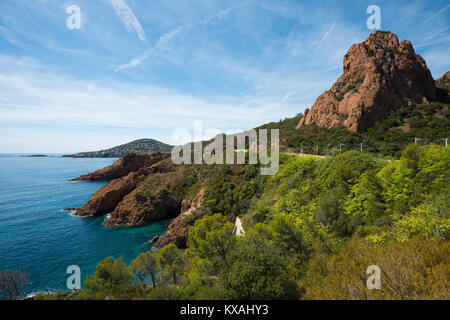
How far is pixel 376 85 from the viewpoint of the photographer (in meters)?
48.3

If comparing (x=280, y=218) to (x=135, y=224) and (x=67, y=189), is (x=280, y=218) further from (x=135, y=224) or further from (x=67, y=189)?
(x=67, y=189)

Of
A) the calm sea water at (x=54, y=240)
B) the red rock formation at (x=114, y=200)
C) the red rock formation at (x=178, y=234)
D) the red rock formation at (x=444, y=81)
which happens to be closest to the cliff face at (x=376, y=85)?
the red rock formation at (x=444, y=81)

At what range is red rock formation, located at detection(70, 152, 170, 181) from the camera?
82438 mm

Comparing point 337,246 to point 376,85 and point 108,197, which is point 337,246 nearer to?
point 108,197

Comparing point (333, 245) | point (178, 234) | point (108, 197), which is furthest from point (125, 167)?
point (333, 245)

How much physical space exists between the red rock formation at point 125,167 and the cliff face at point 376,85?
217 feet

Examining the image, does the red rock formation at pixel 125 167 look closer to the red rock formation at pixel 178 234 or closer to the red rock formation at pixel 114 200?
the red rock formation at pixel 114 200

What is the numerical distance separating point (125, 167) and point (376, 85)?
97243mm

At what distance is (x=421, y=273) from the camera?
551 cm

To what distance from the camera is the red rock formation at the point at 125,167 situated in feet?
270

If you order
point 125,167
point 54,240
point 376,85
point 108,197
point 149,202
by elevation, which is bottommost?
point 54,240

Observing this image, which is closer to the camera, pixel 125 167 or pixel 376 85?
pixel 376 85

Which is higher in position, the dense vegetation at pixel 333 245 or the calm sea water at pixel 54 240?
the dense vegetation at pixel 333 245
